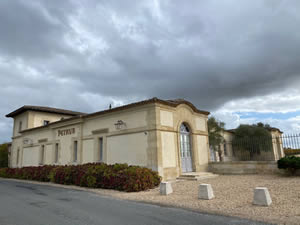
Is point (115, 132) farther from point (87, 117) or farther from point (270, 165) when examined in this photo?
point (270, 165)

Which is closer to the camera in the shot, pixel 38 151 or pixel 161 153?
pixel 161 153

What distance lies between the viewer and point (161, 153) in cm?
1138

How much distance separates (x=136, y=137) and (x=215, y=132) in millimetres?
14509

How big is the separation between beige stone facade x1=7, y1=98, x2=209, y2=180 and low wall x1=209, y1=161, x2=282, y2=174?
853 millimetres

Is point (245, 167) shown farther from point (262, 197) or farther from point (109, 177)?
point (109, 177)

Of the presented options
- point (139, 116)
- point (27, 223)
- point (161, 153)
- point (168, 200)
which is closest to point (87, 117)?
point (139, 116)

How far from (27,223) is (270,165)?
37.5 feet

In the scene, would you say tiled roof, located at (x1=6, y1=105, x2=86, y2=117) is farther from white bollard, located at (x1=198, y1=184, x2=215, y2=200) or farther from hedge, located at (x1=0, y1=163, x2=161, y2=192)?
white bollard, located at (x1=198, y1=184, x2=215, y2=200)

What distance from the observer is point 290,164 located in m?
10.4

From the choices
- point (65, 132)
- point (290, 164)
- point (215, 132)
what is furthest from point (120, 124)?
point (215, 132)

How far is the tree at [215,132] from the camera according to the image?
23.6 m

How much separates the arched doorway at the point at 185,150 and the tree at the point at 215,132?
10.4m

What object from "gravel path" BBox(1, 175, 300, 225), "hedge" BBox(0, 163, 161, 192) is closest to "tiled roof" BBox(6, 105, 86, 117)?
"hedge" BBox(0, 163, 161, 192)

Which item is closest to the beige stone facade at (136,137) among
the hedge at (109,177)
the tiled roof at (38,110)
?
the hedge at (109,177)
